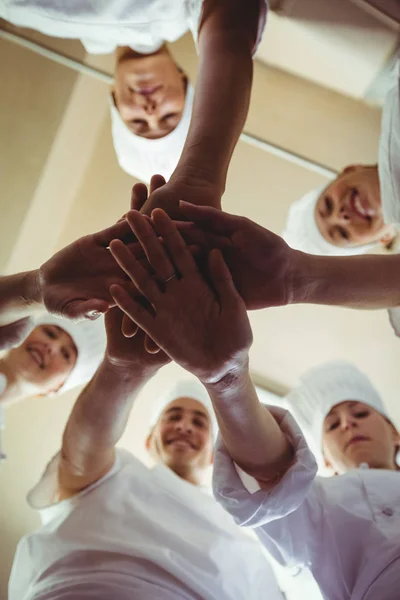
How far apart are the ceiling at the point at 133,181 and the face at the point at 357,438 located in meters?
0.22

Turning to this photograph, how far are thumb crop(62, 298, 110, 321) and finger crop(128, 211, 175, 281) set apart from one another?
76mm

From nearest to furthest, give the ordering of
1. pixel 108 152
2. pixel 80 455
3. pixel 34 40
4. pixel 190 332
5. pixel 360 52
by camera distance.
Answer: pixel 190 332, pixel 80 455, pixel 360 52, pixel 34 40, pixel 108 152

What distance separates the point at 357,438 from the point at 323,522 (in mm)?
307

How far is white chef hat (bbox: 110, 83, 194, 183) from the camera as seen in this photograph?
1036mm

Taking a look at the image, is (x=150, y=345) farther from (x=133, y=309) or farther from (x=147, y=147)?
(x=147, y=147)

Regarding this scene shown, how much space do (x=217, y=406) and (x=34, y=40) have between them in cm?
88

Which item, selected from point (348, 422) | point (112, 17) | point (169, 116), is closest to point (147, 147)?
point (169, 116)

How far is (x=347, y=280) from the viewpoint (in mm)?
637

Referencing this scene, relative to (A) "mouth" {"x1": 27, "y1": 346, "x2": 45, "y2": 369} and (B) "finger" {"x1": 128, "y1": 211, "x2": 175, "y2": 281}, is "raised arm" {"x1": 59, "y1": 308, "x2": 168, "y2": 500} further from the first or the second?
(A) "mouth" {"x1": 27, "y1": 346, "x2": 45, "y2": 369}

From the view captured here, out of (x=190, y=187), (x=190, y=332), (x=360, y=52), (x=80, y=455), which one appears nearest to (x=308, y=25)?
(x=360, y=52)

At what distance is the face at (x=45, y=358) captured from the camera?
1.09m

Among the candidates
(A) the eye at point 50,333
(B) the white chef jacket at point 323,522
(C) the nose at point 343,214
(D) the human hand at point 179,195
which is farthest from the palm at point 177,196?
(A) the eye at point 50,333

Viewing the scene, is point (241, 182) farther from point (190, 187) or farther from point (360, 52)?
point (190, 187)

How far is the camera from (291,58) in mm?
1061
